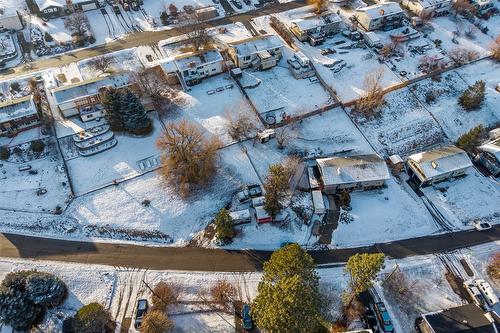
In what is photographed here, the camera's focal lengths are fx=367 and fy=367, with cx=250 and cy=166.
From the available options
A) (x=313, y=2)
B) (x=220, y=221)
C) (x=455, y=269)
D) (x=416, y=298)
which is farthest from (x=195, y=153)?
(x=313, y=2)

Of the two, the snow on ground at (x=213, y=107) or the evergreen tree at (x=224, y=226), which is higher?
the snow on ground at (x=213, y=107)

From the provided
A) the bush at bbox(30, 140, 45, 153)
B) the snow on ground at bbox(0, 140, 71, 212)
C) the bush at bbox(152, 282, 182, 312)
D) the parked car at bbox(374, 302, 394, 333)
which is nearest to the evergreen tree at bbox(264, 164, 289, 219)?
the bush at bbox(152, 282, 182, 312)

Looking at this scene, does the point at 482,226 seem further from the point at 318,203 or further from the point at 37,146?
the point at 37,146

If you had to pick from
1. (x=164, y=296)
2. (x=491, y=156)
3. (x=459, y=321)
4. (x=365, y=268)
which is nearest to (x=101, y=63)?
A: (x=164, y=296)

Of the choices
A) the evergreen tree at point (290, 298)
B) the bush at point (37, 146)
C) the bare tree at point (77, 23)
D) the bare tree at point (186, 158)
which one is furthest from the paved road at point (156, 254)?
the bare tree at point (77, 23)

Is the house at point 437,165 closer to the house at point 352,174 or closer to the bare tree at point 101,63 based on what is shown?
the house at point 352,174

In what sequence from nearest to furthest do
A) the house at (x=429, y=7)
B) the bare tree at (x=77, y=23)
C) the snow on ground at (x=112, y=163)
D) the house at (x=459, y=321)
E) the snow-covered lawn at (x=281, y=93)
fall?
1. the house at (x=459, y=321)
2. the snow on ground at (x=112, y=163)
3. the snow-covered lawn at (x=281, y=93)
4. the bare tree at (x=77, y=23)
5. the house at (x=429, y=7)
